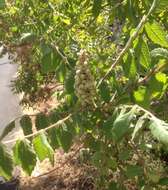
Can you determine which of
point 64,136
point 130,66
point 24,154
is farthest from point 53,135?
point 130,66

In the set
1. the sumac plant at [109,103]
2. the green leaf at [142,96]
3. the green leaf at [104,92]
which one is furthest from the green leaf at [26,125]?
the green leaf at [142,96]

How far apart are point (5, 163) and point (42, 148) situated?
0.47ft

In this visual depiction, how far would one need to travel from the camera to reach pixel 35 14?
155 inches

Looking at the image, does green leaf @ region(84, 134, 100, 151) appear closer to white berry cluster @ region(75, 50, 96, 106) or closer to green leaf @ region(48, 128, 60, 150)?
green leaf @ region(48, 128, 60, 150)

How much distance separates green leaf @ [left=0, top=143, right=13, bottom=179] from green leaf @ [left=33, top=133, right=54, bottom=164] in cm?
10

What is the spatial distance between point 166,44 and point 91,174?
2.98 meters

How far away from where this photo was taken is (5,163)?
185 centimetres

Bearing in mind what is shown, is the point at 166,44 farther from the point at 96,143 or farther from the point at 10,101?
the point at 10,101

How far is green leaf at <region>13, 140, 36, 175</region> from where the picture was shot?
6.05 ft

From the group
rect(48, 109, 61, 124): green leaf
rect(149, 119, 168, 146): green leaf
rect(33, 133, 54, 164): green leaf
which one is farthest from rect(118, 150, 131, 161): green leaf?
rect(149, 119, 168, 146): green leaf

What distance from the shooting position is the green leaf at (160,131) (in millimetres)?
1434

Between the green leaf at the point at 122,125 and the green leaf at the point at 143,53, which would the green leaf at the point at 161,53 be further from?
the green leaf at the point at 122,125

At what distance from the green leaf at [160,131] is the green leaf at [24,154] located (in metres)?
0.50

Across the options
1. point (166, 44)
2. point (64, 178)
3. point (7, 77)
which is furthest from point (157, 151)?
point (7, 77)
